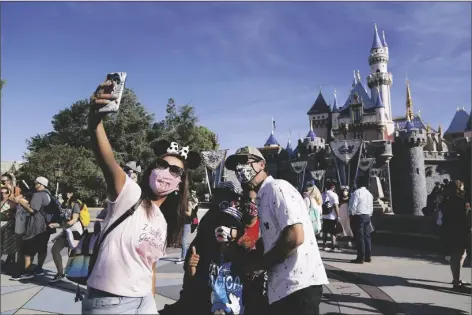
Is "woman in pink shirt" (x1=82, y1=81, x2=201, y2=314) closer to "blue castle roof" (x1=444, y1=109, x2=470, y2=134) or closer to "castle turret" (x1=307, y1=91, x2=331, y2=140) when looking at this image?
"castle turret" (x1=307, y1=91, x2=331, y2=140)

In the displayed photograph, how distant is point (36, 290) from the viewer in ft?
17.5

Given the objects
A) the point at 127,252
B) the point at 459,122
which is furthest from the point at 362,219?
the point at 459,122

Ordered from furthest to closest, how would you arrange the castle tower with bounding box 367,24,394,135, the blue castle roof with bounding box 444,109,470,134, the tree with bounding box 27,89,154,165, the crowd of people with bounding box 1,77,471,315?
the blue castle roof with bounding box 444,109,470,134
the castle tower with bounding box 367,24,394,135
the tree with bounding box 27,89,154,165
the crowd of people with bounding box 1,77,471,315

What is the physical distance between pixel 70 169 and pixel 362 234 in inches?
1124

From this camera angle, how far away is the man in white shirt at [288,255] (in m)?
2.17

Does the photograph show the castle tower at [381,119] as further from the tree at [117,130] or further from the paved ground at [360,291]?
the paved ground at [360,291]

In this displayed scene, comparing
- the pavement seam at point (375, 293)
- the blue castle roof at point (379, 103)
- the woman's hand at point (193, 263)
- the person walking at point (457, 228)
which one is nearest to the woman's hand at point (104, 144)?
the woman's hand at point (193, 263)

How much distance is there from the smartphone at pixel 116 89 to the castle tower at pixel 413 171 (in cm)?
3993

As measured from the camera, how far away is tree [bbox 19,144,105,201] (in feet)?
98.5

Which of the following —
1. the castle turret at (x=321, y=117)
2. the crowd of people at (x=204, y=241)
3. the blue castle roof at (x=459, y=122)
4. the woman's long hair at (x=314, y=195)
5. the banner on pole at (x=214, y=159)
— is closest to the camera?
the crowd of people at (x=204, y=241)

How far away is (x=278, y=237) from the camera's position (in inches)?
89.5

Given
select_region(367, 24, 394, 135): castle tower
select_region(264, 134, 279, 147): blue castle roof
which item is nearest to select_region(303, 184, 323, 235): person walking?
select_region(264, 134, 279, 147): blue castle roof

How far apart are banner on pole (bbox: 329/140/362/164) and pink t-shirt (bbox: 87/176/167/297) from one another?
21.8 m

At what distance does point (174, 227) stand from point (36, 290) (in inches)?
167
